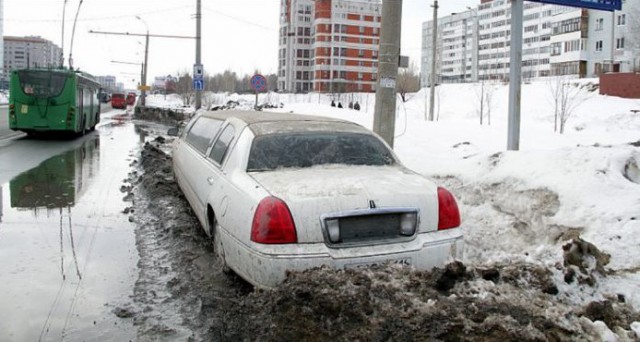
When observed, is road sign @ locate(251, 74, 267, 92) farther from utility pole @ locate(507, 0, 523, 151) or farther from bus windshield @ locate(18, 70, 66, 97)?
utility pole @ locate(507, 0, 523, 151)

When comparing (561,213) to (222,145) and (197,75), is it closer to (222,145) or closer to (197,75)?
(222,145)

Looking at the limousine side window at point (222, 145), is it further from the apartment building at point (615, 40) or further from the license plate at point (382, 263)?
the apartment building at point (615, 40)

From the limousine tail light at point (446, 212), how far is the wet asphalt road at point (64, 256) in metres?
2.43

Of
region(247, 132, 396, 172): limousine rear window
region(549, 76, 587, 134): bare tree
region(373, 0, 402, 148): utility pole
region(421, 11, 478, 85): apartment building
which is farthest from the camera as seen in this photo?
region(421, 11, 478, 85): apartment building

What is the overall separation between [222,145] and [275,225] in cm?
217

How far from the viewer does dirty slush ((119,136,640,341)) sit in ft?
10.6

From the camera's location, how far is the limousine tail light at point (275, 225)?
3973 millimetres

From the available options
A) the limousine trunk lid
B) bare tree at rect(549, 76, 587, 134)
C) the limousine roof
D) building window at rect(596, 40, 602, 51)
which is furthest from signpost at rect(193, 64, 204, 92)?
building window at rect(596, 40, 602, 51)

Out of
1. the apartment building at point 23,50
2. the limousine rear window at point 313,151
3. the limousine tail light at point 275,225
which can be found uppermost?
the apartment building at point 23,50

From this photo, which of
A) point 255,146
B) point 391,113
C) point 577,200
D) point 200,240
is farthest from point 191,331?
point 391,113

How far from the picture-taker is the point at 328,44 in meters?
113

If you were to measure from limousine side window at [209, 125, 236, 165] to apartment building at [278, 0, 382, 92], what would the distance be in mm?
98490

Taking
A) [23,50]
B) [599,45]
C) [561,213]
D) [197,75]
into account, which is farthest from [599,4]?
[23,50]

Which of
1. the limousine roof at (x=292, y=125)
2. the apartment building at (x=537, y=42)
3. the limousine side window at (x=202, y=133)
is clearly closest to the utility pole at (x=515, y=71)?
the limousine roof at (x=292, y=125)
